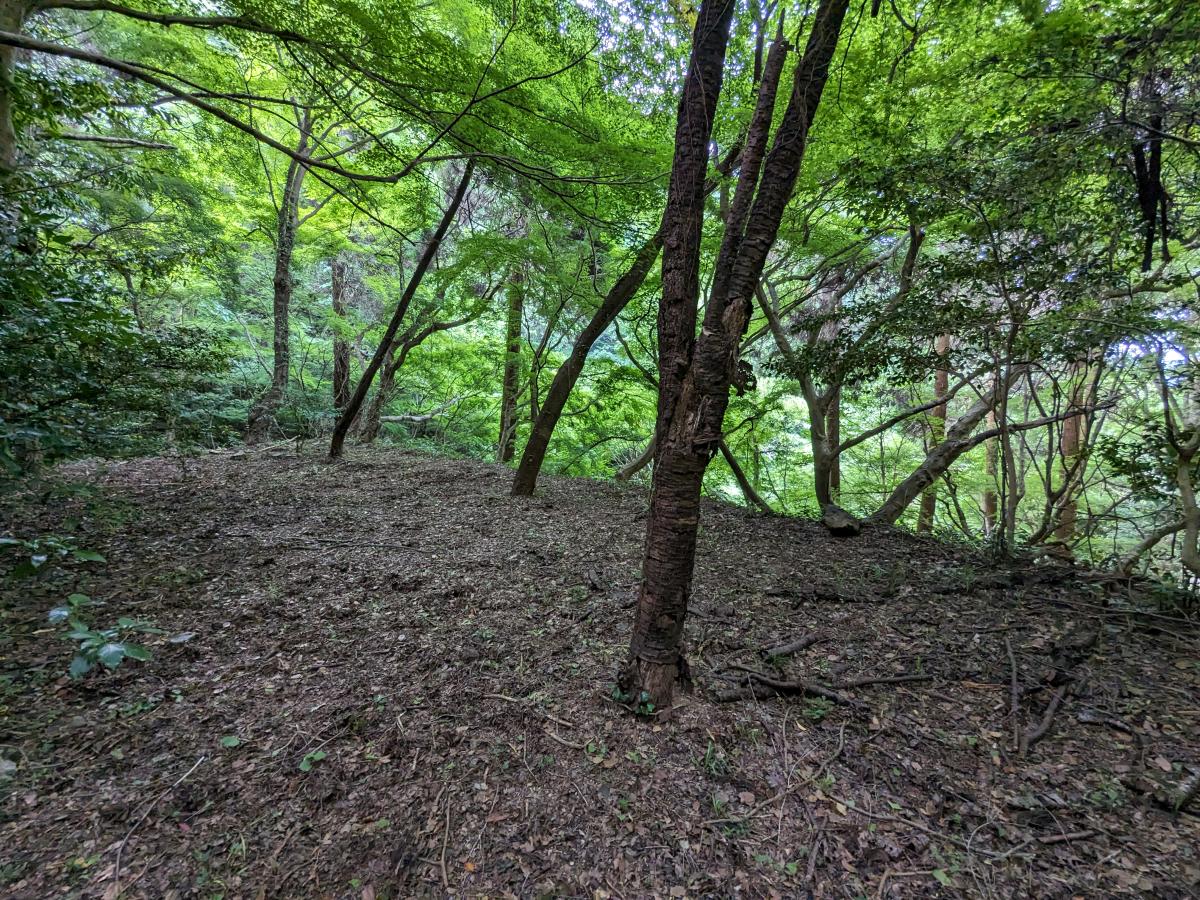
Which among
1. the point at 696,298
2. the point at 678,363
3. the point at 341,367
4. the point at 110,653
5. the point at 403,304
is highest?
the point at 403,304

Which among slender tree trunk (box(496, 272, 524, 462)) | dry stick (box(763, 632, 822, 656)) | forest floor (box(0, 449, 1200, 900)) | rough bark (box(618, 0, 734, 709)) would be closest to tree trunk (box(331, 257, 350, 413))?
slender tree trunk (box(496, 272, 524, 462))

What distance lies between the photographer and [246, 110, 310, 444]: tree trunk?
7.46 m

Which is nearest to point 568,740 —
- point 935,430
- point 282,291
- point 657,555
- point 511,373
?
point 657,555

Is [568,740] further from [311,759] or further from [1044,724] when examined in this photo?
[1044,724]

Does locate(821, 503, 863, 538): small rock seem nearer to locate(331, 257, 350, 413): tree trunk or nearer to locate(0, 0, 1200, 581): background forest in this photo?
locate(0, 0, 1200, 581): background forest

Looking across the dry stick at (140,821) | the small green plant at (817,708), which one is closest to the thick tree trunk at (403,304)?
the dry stick at (140,821)

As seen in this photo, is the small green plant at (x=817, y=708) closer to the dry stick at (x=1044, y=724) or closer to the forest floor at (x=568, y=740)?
the forest floor at (x=568, y=740)

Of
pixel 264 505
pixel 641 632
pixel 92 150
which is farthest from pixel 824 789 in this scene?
pixel 92 150

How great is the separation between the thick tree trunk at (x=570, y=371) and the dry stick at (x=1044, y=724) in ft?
13.3

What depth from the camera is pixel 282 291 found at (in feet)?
24.8

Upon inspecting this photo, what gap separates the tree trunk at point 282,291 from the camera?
7.46 metres

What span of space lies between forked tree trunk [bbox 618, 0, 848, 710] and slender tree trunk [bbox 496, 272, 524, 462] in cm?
545

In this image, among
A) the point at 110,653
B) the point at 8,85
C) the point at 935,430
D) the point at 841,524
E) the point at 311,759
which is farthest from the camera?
the point at 935,430

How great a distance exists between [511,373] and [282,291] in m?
3.85
